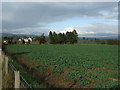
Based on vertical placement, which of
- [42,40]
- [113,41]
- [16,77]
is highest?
[42,40]

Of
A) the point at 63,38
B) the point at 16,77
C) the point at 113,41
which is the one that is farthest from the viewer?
the point at 63,38

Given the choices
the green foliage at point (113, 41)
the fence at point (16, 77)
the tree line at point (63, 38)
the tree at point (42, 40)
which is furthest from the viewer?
the tree at point (42, 40)

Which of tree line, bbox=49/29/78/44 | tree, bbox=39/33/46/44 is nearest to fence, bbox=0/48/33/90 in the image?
tree line, bbox=49/29/78/44

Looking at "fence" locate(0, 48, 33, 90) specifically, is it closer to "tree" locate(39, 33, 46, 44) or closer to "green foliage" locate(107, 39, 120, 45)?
"green foliage" locate(107, 39, 120, 45)

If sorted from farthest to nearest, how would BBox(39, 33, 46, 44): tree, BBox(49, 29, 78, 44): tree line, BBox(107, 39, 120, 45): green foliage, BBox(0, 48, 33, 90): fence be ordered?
BBox(39, 33, 46, 44): tree
BBox(49, 29, 78, 44): tree line
BBox(107, 39, 120, 45): green foliage
BBox(0, 48, 33, 90): fence

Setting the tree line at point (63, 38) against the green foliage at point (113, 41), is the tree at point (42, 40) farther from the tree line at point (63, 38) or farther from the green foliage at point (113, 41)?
the green foliage at point (113, 41)

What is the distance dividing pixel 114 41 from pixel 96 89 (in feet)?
244

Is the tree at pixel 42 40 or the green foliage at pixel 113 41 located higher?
the tree at pixel 42 40

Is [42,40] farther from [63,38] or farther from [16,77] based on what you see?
[16,77]

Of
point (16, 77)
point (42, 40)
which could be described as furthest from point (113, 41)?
point (16, 77)

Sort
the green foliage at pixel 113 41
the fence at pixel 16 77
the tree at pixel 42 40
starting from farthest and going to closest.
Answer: the tree at pixel 42 40 → the green foliage at pixel 113 41 → the fence at pixel 16 77

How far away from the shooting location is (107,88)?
7.66 m

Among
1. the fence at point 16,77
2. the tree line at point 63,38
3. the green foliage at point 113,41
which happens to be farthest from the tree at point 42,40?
the fence at point 16,77

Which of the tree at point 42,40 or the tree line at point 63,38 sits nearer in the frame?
the tree line at point 63,38
